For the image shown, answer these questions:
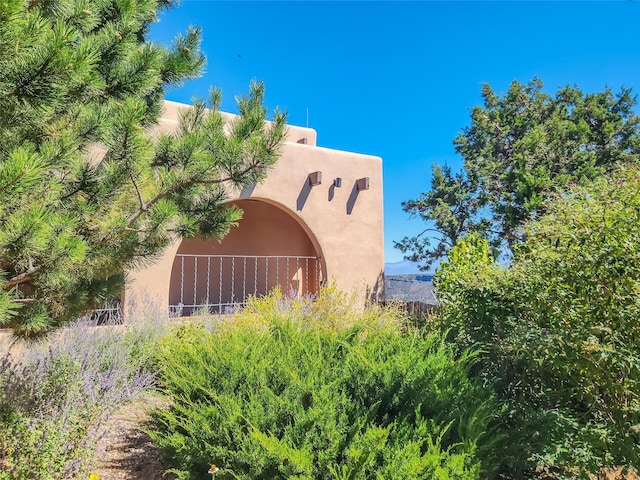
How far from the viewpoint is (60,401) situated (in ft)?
14.5

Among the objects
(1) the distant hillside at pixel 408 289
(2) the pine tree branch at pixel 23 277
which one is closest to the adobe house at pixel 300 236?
(1) the distant hillside at pixel 408 289

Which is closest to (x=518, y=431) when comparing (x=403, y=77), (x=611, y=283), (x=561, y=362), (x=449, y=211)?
(x=561, y=362)

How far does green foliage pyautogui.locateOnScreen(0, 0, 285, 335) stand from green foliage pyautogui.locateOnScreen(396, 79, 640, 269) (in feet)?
41.6

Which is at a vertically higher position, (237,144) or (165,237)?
(237,144)

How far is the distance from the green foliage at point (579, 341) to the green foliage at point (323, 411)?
472mm

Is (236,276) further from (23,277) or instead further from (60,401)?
(23,277)

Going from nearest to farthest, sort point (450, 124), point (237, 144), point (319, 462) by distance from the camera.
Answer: point (319, 462), point (237, 144), point (450, 124)

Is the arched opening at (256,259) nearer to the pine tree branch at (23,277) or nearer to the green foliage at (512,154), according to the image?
the green foliage at (512,154)

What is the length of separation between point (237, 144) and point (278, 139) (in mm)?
495

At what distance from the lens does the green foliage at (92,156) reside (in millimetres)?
2561

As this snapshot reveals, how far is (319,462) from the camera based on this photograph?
2922mm

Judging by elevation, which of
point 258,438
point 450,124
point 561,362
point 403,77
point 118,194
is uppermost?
point 403,77

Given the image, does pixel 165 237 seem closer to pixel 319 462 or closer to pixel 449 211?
pixel 319 462

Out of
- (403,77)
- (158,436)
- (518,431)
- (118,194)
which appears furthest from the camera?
(403,77)
